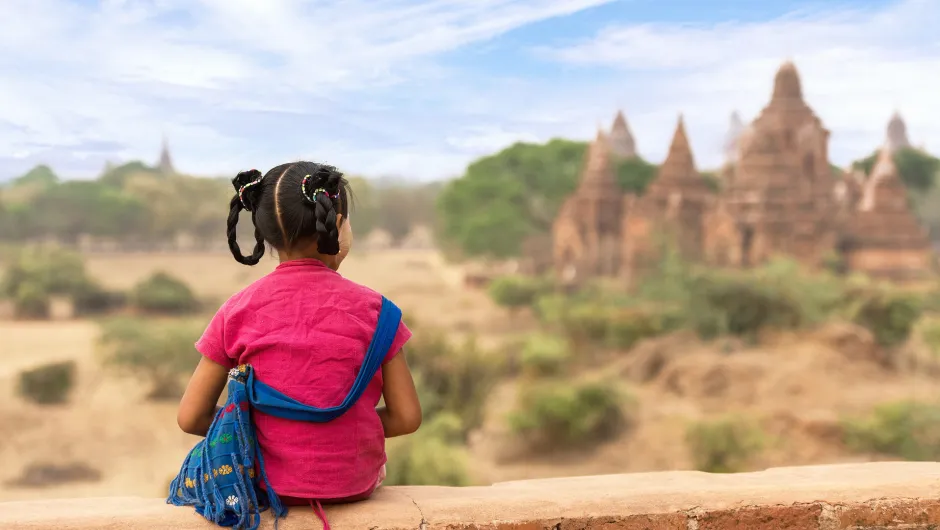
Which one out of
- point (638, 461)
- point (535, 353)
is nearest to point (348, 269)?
point (535, 353)

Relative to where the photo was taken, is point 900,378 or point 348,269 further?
point 348,269

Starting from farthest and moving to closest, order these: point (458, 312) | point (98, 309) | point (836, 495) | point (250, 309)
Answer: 1. point (458, 312)
2. point (98, 309)
3. point (836, 495)
4. point (250, 309)

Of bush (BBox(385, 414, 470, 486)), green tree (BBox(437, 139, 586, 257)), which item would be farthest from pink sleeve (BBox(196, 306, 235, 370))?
green tree (BBox(437, 139, 586, 257))

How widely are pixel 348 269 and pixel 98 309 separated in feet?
28.6

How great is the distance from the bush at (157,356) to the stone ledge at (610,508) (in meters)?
18.6

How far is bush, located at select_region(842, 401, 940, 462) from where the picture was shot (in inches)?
Result: 636

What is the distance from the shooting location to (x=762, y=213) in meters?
25.4

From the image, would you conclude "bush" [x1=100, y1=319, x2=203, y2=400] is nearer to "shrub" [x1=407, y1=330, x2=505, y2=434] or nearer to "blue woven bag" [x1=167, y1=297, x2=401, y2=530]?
"shrub" [x1=407, y1=330, x2=505, y2=434]

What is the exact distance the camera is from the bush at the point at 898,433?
53.0 feet

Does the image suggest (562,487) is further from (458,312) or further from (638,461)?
(458,312)

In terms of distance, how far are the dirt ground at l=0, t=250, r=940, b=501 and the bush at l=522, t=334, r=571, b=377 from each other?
0.72m

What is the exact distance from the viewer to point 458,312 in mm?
28953

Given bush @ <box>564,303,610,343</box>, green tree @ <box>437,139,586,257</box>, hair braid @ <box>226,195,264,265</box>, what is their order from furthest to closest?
green tree @ <box>437,139,586,257</box>
bush @ <box>564,303,610,343</box>
hair braid @ <box>226,195,264,265</box>

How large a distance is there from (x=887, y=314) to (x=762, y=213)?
174 inches
